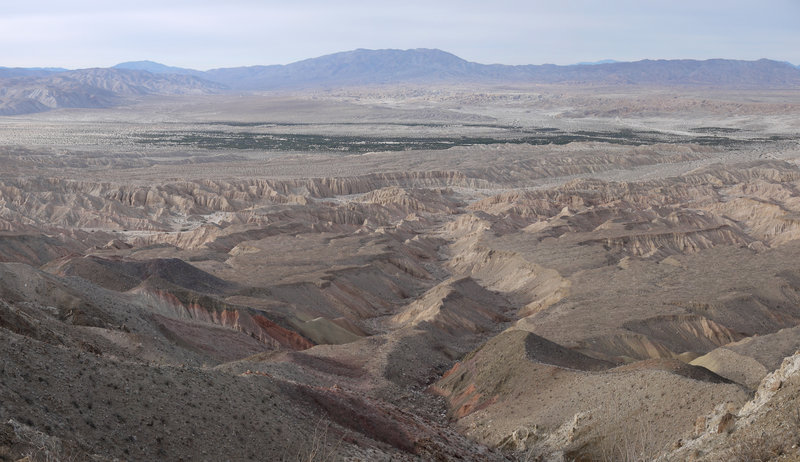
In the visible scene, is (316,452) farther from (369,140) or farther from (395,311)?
(369,140)

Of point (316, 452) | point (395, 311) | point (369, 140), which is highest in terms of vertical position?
A: point (316, 452)

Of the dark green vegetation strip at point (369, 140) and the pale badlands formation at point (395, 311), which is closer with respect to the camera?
the pale badlands formation at point (395, 311)

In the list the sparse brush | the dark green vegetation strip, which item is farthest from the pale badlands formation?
the dark green vegetation strip

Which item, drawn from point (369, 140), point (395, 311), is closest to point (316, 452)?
point (395, 311)

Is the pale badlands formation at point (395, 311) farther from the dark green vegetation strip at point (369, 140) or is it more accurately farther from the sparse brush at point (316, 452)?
the dark green vegetation strip at point (369, 140)

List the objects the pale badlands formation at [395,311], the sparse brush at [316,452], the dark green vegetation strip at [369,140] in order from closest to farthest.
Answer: the sparse brush at [316,452]
the pale badlands formation at [395,311]
the dark green vegetation strip at [369,140]

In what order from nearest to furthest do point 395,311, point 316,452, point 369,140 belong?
1. point 316,452
2. point 395,311
3. point 369,140

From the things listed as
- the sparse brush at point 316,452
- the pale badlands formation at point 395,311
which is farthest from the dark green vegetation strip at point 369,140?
the sparse brush at point 316,452
